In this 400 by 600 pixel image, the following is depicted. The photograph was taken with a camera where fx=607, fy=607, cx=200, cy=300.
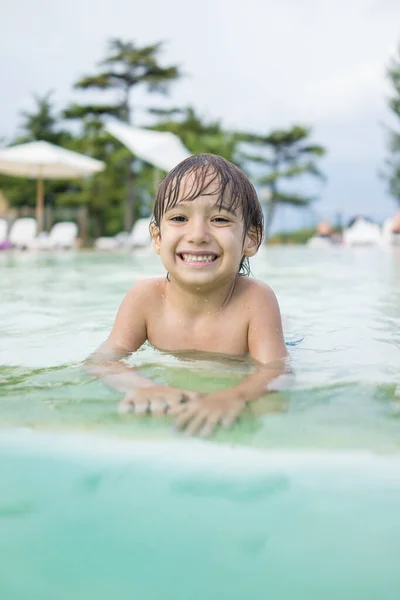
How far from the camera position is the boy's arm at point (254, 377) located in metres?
1.37

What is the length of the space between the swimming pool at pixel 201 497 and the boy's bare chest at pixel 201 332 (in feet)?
1.52

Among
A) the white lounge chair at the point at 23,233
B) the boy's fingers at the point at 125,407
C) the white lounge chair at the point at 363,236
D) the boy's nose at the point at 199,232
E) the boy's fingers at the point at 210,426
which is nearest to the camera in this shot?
the boy's fingers at the point at 210,426

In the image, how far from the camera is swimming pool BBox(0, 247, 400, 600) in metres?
0.82

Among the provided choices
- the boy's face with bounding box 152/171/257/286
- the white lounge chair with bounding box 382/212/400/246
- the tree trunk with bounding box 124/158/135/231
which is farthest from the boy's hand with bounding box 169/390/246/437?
the tree trunk with bounding box 124/158/135/231

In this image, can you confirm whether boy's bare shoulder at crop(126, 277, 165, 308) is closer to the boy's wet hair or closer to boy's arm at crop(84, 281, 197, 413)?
boy's arm at crop(84, 281, 197, 413)

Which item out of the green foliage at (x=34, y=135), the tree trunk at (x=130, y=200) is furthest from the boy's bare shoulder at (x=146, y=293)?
the green foliage at (x=34, y=135)

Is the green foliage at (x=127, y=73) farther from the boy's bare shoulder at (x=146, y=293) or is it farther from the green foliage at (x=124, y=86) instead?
the boy's bare shoulder at (x=146, y=293)

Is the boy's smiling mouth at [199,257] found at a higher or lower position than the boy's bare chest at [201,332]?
higher

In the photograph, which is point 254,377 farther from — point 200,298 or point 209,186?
point 209,186

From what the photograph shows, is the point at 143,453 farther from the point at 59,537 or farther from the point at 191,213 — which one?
the point at 191,213

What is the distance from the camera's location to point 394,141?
33.5 metres

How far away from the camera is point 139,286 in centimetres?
244

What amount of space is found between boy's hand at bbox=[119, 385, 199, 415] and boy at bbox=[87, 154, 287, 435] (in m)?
0.15

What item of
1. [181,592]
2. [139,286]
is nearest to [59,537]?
[181,592]
